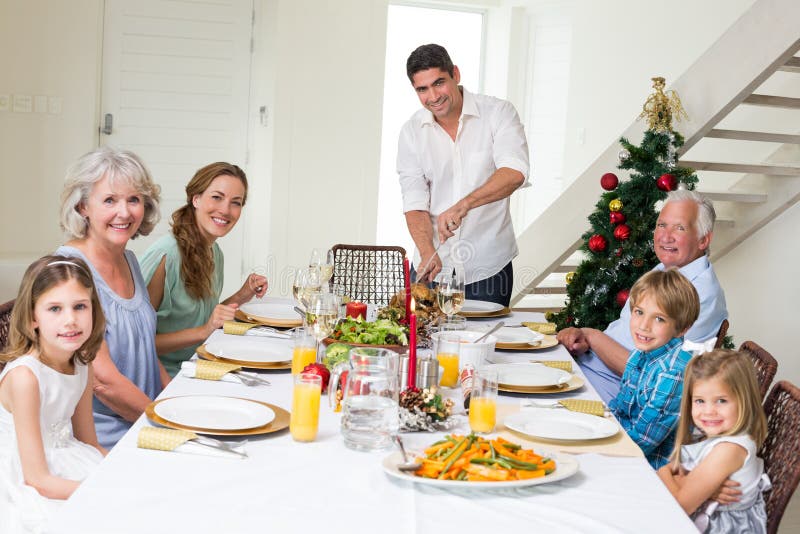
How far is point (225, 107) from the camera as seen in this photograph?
20.0ft

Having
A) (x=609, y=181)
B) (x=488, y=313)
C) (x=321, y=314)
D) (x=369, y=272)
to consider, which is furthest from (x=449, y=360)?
(x=609, y=181)

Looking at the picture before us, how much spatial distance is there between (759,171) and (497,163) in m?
1.82

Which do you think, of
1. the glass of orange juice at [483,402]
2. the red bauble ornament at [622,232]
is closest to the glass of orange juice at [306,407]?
the glass of orange juice at [483,402]

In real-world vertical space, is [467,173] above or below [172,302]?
above

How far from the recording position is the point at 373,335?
197 centimetres

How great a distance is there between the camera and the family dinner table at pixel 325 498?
119 centimetres

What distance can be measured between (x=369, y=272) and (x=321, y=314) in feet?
5.58

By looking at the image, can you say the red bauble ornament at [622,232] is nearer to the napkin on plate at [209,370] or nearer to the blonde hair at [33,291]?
the napkin on plate at [209,370]

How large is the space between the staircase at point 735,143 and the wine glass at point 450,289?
241 cm

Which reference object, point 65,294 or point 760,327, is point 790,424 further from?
point 760,327

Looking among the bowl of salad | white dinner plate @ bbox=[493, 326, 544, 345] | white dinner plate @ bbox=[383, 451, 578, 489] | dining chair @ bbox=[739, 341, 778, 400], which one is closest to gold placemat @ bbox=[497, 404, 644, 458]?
white dinner plate @ bbox=[383, 451, 578, 489]

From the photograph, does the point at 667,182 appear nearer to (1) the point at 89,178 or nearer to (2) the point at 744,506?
(2) the point at 744,506

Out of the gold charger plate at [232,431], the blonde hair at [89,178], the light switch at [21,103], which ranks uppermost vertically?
the light switch at [21,103]

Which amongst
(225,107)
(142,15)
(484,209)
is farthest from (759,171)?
(142,15)
